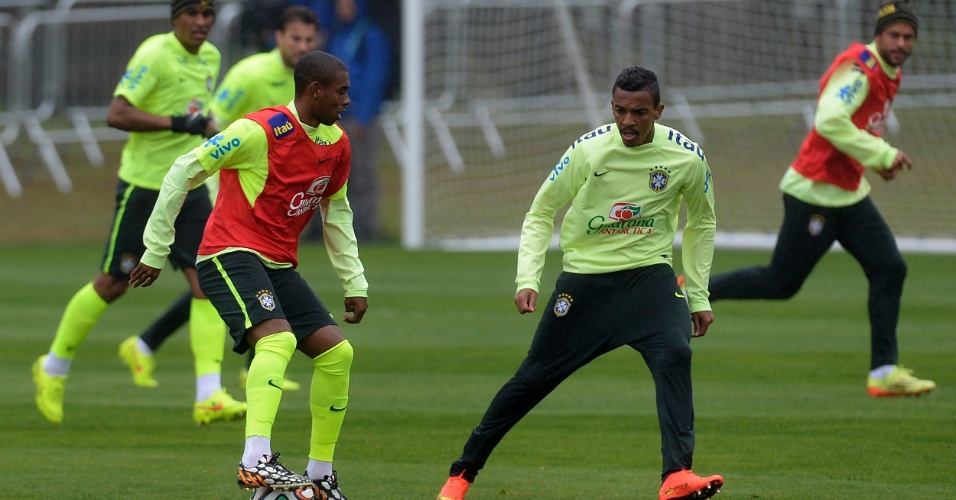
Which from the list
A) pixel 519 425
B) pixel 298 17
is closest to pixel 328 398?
pixel 519 425

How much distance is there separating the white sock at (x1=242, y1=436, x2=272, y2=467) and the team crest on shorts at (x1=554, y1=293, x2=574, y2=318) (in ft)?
4.40

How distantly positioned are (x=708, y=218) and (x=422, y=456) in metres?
2.00

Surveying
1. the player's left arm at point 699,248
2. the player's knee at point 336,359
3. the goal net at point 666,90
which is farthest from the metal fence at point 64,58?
the player's left arm at point 699,248

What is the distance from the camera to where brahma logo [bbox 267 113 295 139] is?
20.8 feet

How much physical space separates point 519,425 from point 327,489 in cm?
218

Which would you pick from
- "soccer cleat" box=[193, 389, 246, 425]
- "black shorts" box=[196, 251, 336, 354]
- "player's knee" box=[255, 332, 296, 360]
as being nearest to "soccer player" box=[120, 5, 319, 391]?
"soccer cleat" box=[193, 389, 246, 425]

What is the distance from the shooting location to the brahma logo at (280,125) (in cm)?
635

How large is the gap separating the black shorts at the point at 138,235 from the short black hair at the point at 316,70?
8.59 ft

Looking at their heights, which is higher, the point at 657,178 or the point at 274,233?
the point at 657,178

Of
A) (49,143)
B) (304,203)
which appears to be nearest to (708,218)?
(304,203)

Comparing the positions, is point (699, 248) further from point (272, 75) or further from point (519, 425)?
point (272, 75)

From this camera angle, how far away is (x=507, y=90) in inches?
790

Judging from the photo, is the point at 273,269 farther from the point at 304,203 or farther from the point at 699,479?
the point at 699,479

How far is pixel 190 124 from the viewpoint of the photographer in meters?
8.46
